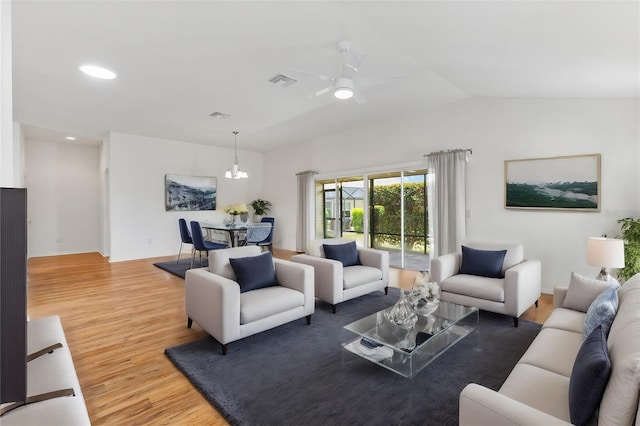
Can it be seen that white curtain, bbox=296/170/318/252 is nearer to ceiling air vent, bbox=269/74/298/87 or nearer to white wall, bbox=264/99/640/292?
white wall, bbox=264/99/640/292

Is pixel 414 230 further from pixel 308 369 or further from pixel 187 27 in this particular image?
pixel 187 27

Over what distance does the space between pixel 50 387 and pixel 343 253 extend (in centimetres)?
307

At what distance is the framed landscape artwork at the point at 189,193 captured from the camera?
7371 mm

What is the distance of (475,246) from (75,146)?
9.26 metres

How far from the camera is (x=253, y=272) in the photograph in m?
3.08

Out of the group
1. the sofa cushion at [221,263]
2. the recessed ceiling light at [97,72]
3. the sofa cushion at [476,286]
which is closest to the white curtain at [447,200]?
the sofa cushion at [476,286]

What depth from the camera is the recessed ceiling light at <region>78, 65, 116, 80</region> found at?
138 inches

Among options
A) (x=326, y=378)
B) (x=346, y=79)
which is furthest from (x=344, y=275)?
(x=346, y=79)

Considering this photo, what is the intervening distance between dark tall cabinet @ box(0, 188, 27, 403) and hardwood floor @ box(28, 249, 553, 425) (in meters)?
1.33

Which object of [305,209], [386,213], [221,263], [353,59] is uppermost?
[353,59]

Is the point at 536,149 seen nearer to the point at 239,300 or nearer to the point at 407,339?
the point at 407,339

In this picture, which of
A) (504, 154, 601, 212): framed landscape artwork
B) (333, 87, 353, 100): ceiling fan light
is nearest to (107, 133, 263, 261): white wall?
(333, 87, 353, 100): ceiling fan light

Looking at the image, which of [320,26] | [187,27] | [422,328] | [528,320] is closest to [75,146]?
[187,27]

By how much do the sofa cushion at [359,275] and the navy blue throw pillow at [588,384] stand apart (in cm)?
251
